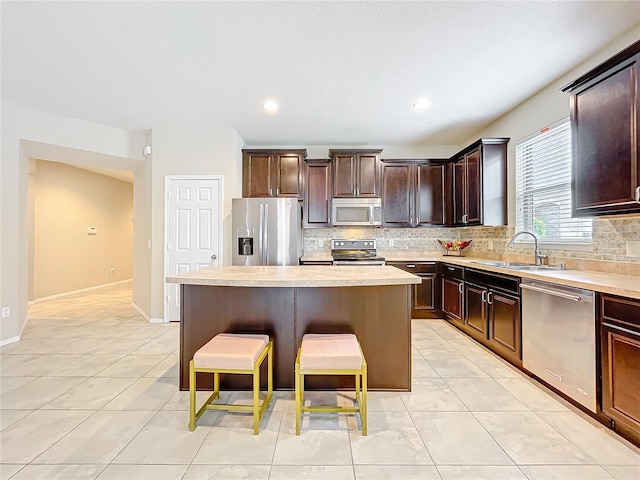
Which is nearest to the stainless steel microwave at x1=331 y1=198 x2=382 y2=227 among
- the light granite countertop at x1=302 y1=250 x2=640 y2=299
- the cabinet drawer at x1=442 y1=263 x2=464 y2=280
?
the cabinet drawer at x1=442 y1=263 x2=464 y2=280

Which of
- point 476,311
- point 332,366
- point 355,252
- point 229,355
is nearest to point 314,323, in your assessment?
point 332,366

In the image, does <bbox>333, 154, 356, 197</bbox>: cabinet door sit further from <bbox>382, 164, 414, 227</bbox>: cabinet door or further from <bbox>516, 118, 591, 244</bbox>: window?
<bbox>516, 118, 591, 244</bbox>: window

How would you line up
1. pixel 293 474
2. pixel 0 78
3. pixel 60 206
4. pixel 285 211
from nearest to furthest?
pixel 293 474 < pixel 0 78 < pixel 285 211 < pixel 60 206

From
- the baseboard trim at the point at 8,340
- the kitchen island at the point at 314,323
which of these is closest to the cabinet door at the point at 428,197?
the kitchen island at the point at 314,323

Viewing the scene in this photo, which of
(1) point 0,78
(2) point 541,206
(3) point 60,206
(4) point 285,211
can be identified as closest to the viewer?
(1) point 0,78

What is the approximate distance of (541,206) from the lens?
10.5 ft

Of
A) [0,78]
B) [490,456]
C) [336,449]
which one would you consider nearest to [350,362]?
[336,449]

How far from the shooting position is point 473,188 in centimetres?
389

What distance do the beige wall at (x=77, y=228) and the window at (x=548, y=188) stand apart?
24.4 ft

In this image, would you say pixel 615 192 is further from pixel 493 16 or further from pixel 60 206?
pixel 60 206

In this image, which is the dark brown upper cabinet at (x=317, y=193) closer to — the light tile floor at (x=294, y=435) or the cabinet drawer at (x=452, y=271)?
the cabinet drawer at (x=452, y=271)

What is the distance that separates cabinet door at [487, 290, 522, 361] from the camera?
2.63 m

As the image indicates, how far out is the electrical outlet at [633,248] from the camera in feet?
7.18

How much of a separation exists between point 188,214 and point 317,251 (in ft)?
6.63
